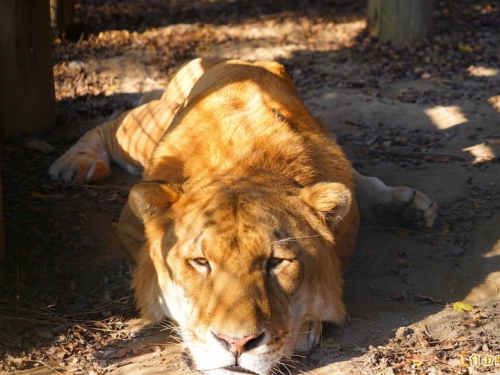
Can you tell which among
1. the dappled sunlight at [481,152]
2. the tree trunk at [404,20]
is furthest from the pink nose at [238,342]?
the tree trunk at [404,20]

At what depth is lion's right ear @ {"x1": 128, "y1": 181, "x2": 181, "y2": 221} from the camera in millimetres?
4098

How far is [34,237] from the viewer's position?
5.48 m

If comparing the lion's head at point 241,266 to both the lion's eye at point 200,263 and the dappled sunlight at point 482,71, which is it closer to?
the lion's eye at point 200,263

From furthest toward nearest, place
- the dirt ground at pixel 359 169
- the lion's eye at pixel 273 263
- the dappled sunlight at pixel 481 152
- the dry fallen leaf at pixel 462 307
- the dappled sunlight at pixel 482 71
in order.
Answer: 1. the dappled sunlight at pixel 482 71
2. the dappled sunlight at pixel 481 152
3. the dry fallen leaf at pixel 462 307
4. the dirt ground at pixel 359 169
5. the lion's eye at pixel 273 263

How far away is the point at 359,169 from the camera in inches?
269

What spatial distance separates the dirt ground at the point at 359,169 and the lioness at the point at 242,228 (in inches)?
12.3

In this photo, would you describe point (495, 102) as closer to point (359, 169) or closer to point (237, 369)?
point (359, 169)

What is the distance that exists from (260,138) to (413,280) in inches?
56.1

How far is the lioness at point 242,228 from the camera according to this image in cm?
371

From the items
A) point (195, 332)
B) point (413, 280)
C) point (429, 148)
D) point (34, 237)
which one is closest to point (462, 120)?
point (429, 148)

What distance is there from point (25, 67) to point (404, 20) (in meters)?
5.40

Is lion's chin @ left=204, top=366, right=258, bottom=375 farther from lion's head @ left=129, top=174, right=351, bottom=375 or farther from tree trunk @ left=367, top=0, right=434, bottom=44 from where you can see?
tree trunk @ left=367, top=0, right=434, bottom=44

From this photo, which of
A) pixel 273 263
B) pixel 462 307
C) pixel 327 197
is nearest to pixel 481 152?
pixel 462 307

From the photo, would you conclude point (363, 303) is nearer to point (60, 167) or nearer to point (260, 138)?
point (260, 138)
